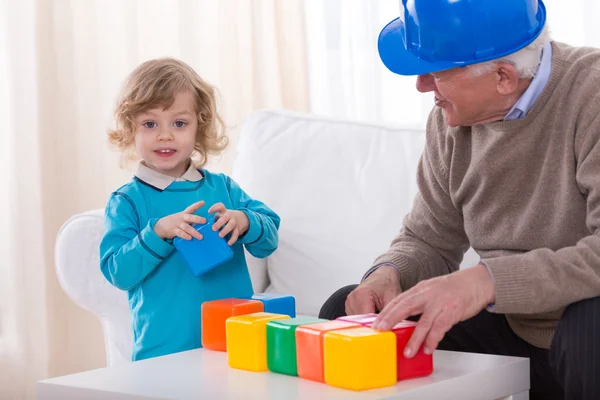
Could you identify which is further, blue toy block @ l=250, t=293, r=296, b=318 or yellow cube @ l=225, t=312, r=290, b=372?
blue toy block @ l=250, t=293, r=296, b=318

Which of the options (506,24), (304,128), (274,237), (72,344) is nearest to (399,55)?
(506,24)

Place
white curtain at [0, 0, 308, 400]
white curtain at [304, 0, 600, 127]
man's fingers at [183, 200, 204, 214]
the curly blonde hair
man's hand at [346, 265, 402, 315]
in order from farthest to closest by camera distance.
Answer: white curtain at [304, 0, 600, 127] < white curtain at [0, 0, 308, 400] < the curly blonde hair < man's fingers at [183, 200, 204, 214] < man's hand at [346, 265, 402, 315]

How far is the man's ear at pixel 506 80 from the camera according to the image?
4.53 ft

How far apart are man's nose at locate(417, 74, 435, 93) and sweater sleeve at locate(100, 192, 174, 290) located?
53 cm

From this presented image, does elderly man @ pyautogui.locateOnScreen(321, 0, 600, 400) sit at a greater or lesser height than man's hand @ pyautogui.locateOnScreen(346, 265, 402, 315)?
greater

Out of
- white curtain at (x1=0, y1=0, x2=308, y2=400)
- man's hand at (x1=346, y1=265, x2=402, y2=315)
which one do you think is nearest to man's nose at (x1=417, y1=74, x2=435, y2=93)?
man's hand at (x1=346, y1=265, x2=402, y2=315)

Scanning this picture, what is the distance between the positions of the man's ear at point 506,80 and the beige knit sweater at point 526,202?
46 mm

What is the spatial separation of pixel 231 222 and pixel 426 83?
0.43m

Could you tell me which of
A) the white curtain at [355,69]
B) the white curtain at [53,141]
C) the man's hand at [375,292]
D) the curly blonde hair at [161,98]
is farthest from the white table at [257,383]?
the white curtain at [355,69]

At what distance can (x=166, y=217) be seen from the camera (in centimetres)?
154

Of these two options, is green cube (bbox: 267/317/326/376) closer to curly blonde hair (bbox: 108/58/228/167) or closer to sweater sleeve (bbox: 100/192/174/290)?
sweater sleeve (bbox: 100/192/174/290)

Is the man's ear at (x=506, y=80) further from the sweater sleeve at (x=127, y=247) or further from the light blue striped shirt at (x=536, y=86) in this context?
the sweater sleeve at (x=127, y=247)

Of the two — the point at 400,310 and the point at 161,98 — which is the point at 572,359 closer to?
the point at 400,310

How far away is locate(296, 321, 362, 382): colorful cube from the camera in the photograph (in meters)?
1.09
